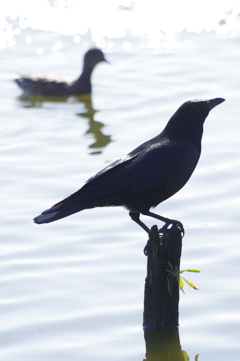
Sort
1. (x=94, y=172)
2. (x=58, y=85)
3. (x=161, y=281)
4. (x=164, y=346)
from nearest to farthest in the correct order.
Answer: (x=161, y=281), (x=164, y=346), (x=94, y=172), (x=58, y=85)

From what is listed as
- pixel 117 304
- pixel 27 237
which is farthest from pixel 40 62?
pixel 117 304

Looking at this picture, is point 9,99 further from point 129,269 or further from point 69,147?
point 129,269

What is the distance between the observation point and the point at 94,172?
1022 cm

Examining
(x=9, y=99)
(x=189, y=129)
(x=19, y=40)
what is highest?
(x=19, y=40)

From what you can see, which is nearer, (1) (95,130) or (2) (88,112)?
(1) (95,130)

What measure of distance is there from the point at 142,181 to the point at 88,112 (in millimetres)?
7916

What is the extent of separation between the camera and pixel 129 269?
7520mm

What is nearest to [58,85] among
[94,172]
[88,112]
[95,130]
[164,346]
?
[88,112]

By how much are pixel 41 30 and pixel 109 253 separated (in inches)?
484

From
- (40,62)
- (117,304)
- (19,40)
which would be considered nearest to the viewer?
(117,304)

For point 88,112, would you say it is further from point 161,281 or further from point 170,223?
point 161,281

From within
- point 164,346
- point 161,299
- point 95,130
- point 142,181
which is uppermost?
point 95,130

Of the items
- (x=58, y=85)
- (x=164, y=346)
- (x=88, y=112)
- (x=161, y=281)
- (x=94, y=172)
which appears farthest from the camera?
(x=58, y=85)

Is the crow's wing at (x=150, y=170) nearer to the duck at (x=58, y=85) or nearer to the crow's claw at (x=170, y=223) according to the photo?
the crow's claw at (x=170, y=223)
